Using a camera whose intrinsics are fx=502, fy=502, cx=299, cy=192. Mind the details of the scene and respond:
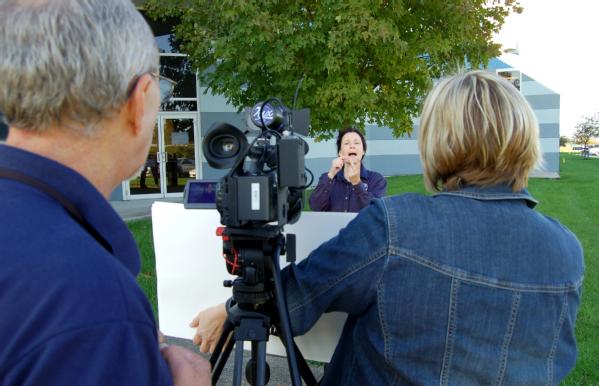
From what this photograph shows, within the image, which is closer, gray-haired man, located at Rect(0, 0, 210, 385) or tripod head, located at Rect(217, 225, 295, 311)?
gray-haired man, located at Rect(0, 0, 210, 385)

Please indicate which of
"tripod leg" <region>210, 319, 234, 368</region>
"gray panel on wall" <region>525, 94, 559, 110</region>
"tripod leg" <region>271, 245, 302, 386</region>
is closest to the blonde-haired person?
"tripod leg" <region>271, 245, 302, 386</region>

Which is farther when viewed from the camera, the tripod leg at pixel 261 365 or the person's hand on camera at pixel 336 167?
the person's hand on camera at pixel 336 167

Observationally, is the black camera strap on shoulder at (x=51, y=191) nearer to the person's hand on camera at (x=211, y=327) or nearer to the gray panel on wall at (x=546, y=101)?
the person's hand on camera at (x=211, y=327)

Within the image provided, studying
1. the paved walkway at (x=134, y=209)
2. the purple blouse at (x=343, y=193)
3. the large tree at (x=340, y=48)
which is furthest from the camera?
the paved walkway at (x=134, y=209)

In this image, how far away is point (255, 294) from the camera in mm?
1604

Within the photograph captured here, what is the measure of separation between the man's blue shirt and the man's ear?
17 centimetres

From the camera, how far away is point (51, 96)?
2.51ft

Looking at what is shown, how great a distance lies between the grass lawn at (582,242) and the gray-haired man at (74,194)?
3285mm

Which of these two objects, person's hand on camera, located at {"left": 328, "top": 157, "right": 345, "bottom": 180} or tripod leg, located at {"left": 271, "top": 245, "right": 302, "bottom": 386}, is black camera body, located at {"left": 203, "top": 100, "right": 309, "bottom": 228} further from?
person's hand on camera, located at {"left": 328, "top": 157, "right": 345, "bottom": 180}

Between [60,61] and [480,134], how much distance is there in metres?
0.94

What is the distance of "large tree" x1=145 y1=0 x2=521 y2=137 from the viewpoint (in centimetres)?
608

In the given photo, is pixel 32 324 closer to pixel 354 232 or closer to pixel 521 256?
pixel 354 232

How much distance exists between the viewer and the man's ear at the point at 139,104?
847mm

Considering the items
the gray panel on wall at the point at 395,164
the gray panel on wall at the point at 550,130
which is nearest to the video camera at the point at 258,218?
the gray panel on wall at the point at 395,164
